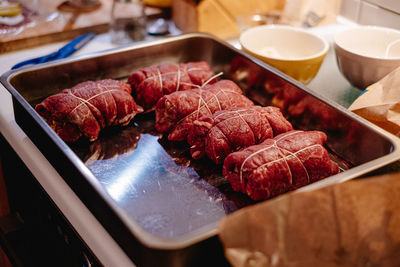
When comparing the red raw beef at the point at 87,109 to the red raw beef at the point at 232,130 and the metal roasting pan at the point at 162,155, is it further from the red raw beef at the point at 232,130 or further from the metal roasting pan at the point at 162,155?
the red raw beef at the point at 232,130

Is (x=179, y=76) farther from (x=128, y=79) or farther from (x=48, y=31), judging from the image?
(x=48, y=31)

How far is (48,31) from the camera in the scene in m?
1.85

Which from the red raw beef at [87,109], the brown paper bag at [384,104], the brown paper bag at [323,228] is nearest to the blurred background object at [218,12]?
the red raw beef at [87,109]

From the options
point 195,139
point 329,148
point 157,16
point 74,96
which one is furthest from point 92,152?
point 157,16

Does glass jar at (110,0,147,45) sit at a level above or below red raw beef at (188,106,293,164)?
above

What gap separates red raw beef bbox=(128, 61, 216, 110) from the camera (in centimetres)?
143

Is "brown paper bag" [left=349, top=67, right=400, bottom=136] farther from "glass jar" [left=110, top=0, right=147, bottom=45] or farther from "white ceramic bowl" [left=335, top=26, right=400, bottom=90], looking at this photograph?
"glass jar" [left=110, top=0, right=147, bottom=45]

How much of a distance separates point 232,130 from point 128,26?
923 mm

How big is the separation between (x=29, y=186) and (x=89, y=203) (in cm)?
41

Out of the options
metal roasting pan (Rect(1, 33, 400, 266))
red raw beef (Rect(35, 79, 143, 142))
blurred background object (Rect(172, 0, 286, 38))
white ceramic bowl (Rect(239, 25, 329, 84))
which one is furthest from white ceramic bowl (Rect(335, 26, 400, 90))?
red raw beef (Rect(35, 79, 143, 142))

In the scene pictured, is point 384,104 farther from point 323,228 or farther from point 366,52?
point 323,228

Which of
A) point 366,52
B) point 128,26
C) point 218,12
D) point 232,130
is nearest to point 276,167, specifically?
point 232,130

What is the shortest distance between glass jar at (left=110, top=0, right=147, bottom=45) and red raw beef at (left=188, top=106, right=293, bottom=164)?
2.57 ft

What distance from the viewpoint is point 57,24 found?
1.91 metres
